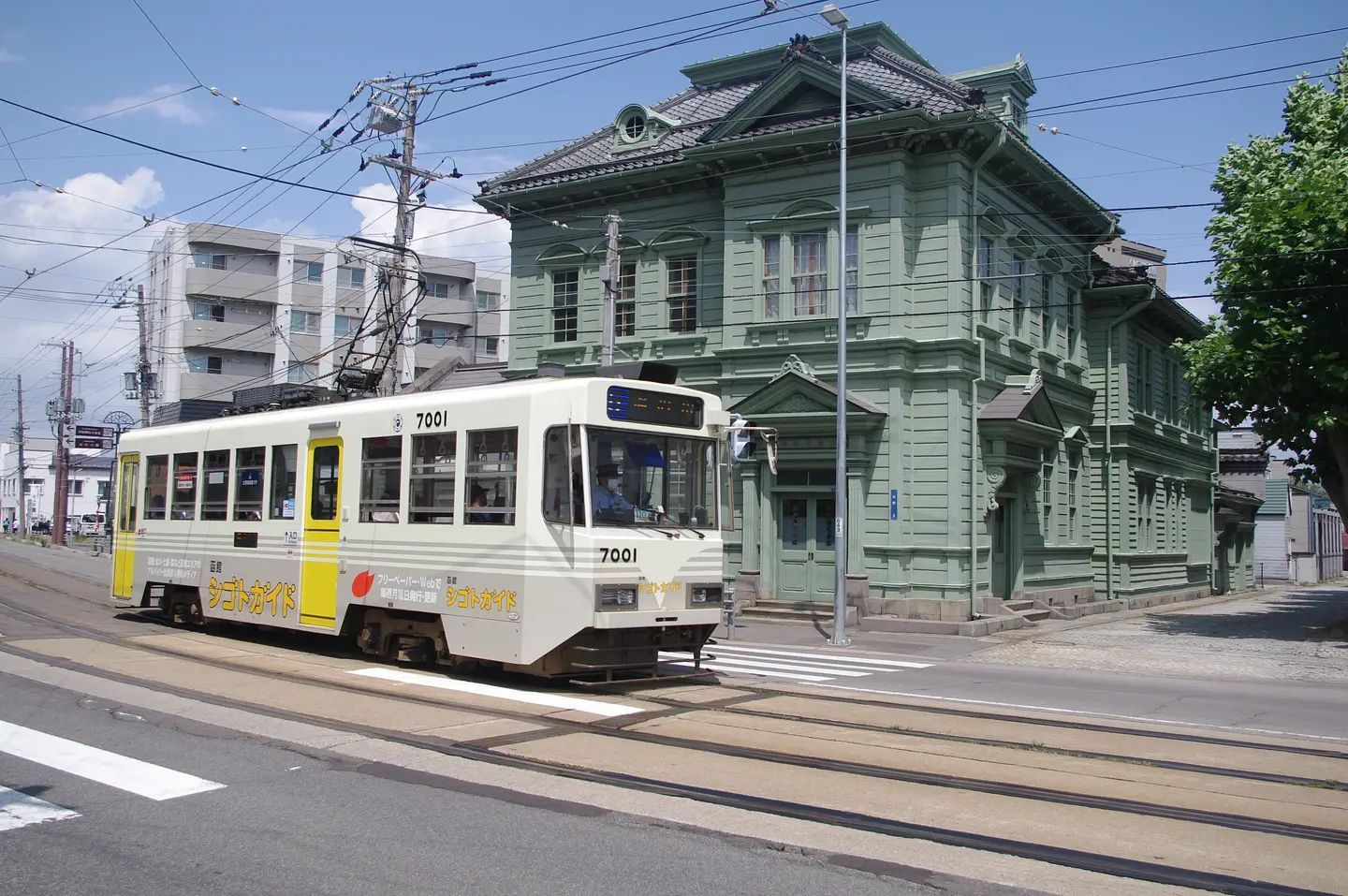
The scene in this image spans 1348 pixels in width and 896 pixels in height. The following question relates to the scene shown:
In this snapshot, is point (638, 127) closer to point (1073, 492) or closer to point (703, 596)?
point (1073, 492)

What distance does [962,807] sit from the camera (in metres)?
7.26

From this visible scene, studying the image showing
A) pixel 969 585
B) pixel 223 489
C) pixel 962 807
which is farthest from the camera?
pixel 969 585

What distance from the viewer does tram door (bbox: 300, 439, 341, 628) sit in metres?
14.0

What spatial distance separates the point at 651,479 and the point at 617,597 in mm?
1404

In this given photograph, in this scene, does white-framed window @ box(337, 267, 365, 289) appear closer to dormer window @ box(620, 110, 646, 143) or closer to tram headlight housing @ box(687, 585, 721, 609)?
dormer window @ box(620, 110, 646, 143)

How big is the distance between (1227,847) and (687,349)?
20.4 metres

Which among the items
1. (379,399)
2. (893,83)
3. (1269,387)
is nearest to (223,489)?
(379,399)

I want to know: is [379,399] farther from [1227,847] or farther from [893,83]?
[893,83]

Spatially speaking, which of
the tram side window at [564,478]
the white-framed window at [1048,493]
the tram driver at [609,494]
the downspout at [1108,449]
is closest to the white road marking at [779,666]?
the tram driver at [609,494]

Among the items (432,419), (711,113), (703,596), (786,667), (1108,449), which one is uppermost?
(711,113)

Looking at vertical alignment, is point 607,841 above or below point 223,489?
below

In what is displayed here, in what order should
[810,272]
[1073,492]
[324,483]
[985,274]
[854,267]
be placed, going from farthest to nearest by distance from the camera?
1. [1073,492]
2. [985,274]
3. [810,272]
4. [854,267]
5. [324,483]

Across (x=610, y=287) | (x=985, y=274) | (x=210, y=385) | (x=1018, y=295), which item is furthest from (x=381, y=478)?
(x=210, y=385)

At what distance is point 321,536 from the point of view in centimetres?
1416
